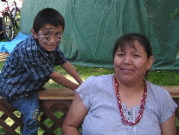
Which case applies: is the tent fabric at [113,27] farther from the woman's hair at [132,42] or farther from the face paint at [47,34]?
the woman's hair at [132,42]


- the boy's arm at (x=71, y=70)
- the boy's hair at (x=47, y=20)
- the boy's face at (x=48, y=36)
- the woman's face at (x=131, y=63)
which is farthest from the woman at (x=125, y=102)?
the boy's arm at (x=71, y=70)

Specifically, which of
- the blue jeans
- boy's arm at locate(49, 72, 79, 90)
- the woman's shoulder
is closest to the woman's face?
the woman's shoulder

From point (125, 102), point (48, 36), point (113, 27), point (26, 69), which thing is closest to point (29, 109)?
point (26, 69)

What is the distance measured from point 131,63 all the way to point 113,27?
458 cm

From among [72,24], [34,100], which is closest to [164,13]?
[72,24]

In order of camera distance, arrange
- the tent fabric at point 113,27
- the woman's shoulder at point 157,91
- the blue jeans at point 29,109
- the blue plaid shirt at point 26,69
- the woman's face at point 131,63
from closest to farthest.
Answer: the woman's face at point 131,63 → the woman's shoulder at point 157,91 → the blue plaid shirt at point 26,69 → the blue jeans at point 29,109 → the tent fabric at point 113,27

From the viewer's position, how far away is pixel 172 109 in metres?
2.40

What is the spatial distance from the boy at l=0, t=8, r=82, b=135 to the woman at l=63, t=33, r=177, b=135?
1.43 feet

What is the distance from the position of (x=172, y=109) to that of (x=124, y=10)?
446cm

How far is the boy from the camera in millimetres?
2633

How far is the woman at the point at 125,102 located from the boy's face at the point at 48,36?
0.47 meters

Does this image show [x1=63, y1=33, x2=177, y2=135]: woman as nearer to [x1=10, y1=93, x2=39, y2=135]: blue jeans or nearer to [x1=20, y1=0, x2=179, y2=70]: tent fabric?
[x1=10, y1=93, x2=39, y2=135]: blue jeans

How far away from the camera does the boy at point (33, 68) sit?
2633 mm

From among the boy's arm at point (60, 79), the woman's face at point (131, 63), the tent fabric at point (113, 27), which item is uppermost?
the woman's face at point (131, 63)
